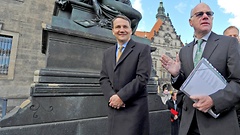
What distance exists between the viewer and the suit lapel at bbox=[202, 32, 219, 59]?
1.10 m

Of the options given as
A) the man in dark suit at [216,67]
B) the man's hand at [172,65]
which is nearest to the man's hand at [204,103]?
the man in dark suit at [216,67]

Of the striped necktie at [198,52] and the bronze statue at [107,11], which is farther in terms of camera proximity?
the bronze statue at [107,11]

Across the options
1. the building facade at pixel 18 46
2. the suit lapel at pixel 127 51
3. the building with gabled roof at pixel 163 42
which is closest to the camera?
the suit lapel at pixel 127 51

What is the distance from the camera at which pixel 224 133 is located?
944 mm

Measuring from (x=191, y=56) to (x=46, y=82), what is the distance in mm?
1575

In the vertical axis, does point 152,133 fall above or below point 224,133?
below

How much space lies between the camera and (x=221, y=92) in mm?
949

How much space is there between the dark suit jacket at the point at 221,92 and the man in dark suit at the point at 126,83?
348 mm

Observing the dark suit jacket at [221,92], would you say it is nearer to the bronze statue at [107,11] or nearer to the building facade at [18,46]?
the bronze statue at [107,11]

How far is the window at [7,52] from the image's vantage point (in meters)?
7.52

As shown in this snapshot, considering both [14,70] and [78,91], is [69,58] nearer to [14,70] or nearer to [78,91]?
[78,91]

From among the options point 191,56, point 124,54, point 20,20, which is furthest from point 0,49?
point 191,56

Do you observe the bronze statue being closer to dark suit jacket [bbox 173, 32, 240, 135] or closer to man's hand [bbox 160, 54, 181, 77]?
man's hand [bbox 160, 54, 181, 77]

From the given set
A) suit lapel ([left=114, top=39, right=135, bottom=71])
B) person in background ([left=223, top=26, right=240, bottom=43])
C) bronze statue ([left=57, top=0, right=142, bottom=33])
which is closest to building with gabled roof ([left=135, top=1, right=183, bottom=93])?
bronze statue ([left=57, top=0, right=142, bottom=33])
